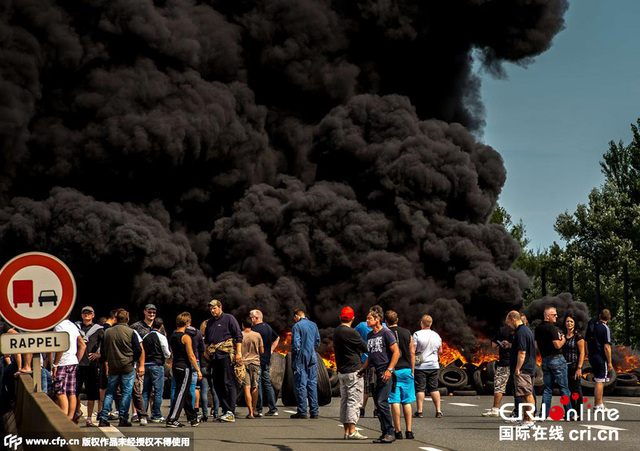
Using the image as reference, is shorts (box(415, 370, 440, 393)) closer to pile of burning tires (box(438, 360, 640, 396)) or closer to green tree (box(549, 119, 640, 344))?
pile of burning tires (box(438, 360, 640, 396))

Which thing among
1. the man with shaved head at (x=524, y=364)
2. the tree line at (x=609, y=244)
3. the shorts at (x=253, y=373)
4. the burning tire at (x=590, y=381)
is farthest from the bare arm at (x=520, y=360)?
the tree line at (x=609, y=244)

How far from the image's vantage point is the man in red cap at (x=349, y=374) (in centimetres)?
1312

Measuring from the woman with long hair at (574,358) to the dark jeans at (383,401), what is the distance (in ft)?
14.9

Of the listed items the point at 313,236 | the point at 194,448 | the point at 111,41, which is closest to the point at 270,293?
the point at 313,236

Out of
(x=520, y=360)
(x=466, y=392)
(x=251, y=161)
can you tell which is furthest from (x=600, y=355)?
(x=251, y=161)

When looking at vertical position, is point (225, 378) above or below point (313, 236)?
below

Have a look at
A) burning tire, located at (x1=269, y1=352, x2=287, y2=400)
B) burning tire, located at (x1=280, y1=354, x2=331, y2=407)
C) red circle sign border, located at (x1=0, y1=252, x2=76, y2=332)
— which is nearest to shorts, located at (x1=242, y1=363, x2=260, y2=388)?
burning tire, located at (x1=280, y1=354, x2=331, y2=407)

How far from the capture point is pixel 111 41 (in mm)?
41875

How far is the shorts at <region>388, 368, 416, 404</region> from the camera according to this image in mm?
13414

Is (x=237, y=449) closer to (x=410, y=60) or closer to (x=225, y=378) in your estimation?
(x=225, y=378)

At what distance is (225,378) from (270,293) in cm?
2186

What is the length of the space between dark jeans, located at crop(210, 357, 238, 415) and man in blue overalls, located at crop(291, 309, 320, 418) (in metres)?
1.33

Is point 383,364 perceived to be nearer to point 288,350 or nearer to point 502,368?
point 502,368

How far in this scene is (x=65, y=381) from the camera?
547 inches
